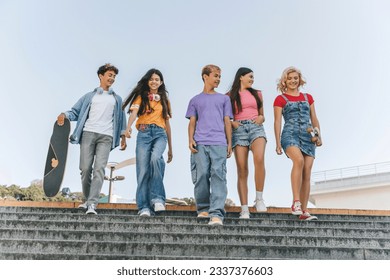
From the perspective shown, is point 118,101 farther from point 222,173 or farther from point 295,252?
point 295,252

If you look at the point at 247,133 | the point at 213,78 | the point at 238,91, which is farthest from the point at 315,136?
the point at 213,78

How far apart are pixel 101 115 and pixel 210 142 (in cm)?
159

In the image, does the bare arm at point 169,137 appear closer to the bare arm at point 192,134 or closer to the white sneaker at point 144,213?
the bare arm at point 192,134

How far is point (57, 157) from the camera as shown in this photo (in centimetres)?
617

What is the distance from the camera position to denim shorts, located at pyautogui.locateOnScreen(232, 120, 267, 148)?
5781 millimetres

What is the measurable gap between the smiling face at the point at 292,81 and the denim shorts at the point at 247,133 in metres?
0.80

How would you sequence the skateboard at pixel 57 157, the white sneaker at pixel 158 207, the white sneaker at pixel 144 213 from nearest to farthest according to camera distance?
the white sneaker at pixel 144 213
the white sneaker at pixel 158 207
the skateboard at pixel 57 157

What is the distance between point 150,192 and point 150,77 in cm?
157

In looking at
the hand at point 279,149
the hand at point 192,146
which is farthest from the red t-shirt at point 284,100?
the hand at point 192,146

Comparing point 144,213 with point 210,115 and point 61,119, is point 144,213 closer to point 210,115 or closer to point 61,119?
point 210,115

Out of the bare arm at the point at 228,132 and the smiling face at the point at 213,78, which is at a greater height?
the smiling face at the point at 213,78

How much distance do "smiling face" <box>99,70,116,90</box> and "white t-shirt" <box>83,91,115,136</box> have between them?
0.15m

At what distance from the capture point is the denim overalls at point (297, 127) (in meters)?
5.93
